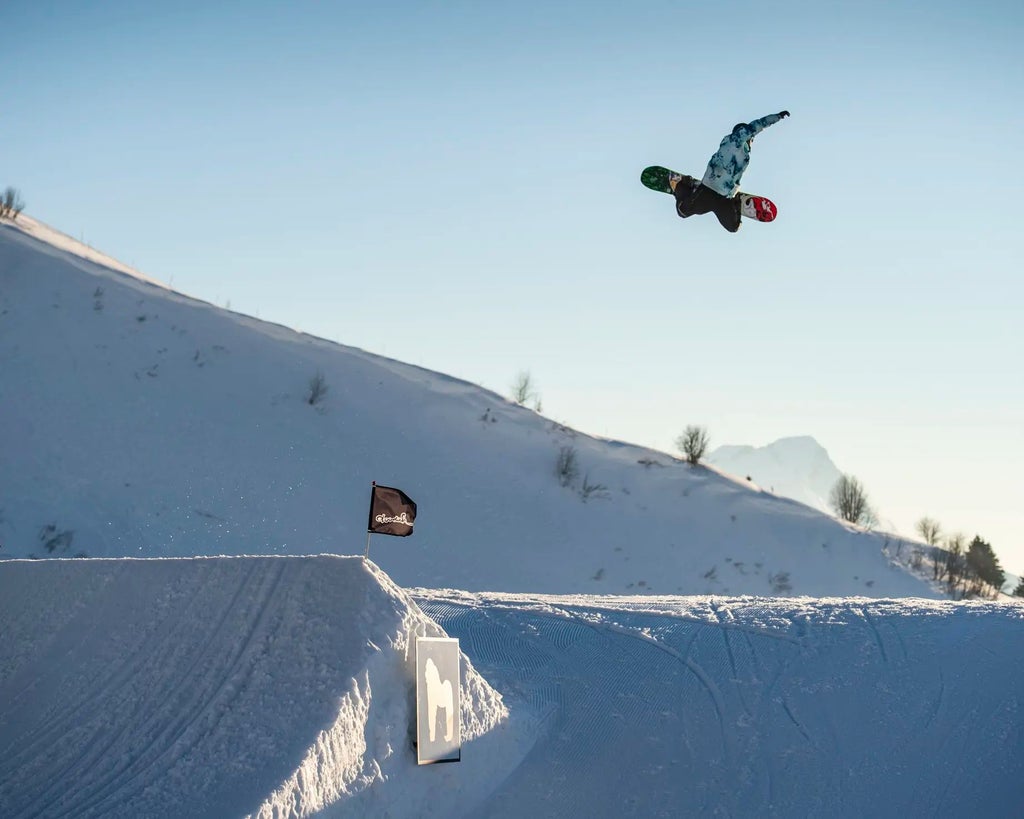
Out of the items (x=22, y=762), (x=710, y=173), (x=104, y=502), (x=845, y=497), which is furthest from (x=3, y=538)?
(x=845, y=497)

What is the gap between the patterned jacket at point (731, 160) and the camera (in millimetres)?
10420

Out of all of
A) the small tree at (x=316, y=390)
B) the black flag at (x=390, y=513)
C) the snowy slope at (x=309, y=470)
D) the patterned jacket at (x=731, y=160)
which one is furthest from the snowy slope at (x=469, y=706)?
the small tree at (x=316, y=390)

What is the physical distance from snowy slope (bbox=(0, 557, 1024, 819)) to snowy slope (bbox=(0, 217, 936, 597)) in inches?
437

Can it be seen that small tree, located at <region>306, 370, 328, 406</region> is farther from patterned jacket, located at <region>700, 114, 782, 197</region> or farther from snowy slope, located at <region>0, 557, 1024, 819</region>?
patterned jacket, located at <region>700, 114, 782, 197</region>

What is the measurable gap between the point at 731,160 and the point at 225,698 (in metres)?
7.30

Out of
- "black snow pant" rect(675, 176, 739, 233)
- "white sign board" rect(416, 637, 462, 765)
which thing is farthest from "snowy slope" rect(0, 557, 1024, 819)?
"black snow pant" rect(675, 176, 739, 233)

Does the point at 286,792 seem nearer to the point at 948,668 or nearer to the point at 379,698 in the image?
the point at 379,698

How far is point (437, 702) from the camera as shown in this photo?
370 inches

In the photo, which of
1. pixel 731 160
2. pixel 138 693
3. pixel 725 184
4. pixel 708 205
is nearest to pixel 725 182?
pixel 725 184

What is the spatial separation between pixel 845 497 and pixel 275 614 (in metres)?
33.4

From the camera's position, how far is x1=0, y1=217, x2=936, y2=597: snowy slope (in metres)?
22.6

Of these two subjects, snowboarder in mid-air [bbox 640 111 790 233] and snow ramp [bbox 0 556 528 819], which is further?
snowboarder in mid-air [bbox 640 111 790 233]

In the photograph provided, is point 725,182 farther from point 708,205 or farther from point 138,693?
point 138,693

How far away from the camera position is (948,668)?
12156 mm
